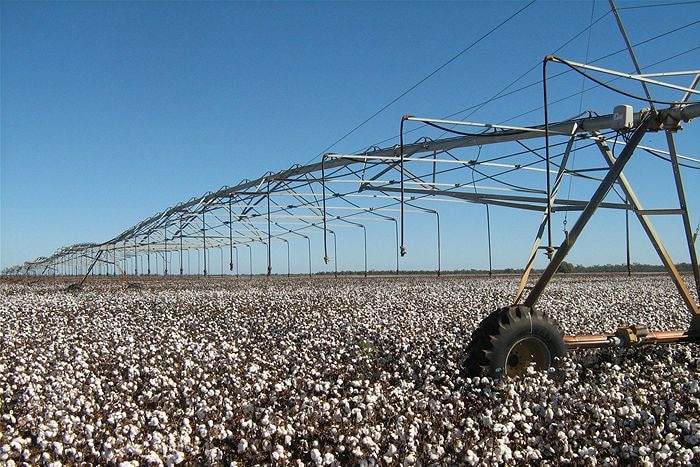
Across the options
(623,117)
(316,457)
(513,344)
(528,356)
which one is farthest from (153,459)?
(623,117)

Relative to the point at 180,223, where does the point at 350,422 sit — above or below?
below

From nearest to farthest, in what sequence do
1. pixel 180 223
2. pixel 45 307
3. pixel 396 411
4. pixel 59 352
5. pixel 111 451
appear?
pixel 111 451 < pixel 396 411 < pixel 59 352 < pixel 45 307 < pixel 180 223

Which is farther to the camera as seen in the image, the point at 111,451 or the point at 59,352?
the point at 59,352

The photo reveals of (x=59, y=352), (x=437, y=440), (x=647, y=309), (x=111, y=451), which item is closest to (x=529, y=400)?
(x=437, y=440)

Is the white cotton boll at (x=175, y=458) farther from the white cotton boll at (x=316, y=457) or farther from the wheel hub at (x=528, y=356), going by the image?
the wheel hub at (x=528, y=356)

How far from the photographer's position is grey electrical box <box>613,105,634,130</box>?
31.6ft

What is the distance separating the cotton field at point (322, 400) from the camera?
17.9 ft

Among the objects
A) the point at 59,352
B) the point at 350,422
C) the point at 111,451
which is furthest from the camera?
the point at 59,352

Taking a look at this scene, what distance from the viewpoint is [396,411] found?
21.9 ft

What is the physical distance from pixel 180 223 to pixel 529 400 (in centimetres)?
3509

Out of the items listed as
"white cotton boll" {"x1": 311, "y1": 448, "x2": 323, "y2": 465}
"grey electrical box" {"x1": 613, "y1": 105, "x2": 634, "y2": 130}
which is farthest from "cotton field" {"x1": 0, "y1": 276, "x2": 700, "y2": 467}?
"grey electrical box" {"x1": 613, "y1": 105, "x2": 634, "y2": 130}

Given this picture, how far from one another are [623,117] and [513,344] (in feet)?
13.4

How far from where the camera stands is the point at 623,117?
9672 mm

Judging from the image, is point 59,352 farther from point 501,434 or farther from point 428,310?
point 428,310
